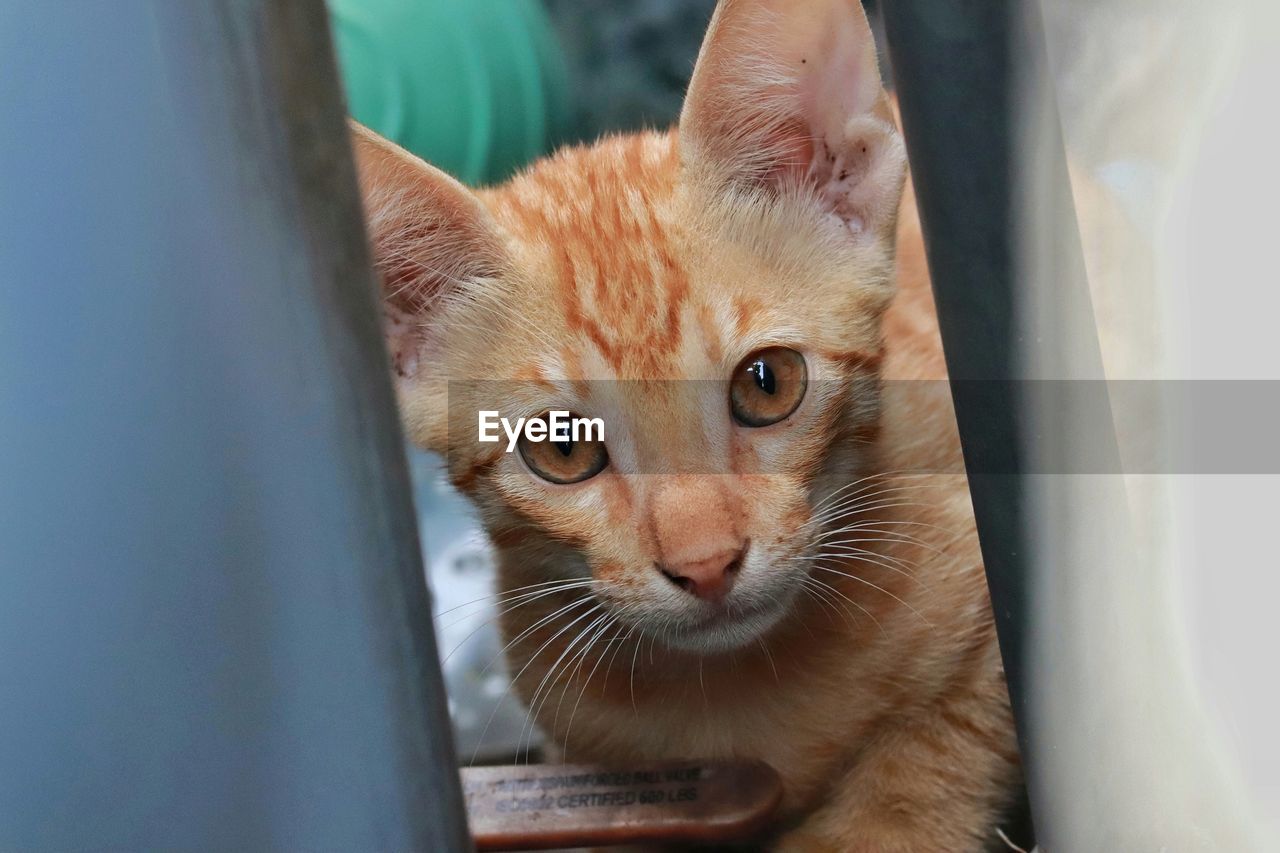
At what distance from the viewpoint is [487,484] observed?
1.04 meters

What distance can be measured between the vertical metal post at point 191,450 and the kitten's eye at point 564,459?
42 cm

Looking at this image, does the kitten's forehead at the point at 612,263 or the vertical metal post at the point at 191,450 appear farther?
the kitten's forehead at the point at 612,263

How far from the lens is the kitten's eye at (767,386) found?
0.95 meters

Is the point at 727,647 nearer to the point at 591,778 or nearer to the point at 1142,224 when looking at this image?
the point at 591,778

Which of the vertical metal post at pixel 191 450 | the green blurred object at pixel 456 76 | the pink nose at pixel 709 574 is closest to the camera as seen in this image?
the vertical metal post at pixel 191 450

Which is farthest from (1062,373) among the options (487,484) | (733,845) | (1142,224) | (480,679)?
(480,679)

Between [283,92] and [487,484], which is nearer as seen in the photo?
[283,92]

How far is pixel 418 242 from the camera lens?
1.01 metres

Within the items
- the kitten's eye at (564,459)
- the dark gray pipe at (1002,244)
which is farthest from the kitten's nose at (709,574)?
the dark gray pipe at (1002,244)

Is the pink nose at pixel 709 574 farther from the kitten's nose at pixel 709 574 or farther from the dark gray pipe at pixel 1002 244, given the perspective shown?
the dark gray pipe at pixel 1002 244

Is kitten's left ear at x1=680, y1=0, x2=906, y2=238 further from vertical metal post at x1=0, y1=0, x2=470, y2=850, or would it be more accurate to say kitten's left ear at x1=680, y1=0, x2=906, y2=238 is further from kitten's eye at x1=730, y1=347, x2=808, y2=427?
vertical metal post at x1=0, y1=0, x2=470, y2=850

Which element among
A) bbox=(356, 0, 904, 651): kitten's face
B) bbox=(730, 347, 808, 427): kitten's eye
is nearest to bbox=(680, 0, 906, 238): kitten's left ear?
bbox=(356, 0, 904, 651): kitten's face

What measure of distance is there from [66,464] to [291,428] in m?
0.09

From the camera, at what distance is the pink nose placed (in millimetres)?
884
